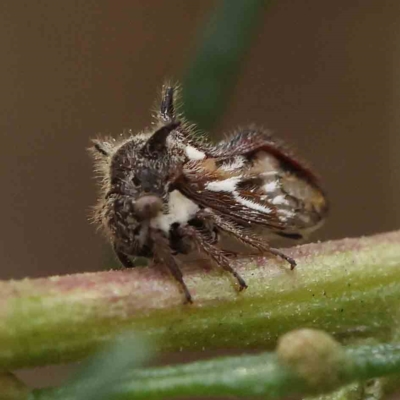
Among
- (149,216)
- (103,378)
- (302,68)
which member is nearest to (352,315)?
(149,216)

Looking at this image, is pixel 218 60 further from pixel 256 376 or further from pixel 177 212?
pixel 256 376

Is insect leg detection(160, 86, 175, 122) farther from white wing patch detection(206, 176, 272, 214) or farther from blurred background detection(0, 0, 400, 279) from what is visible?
blurred background detection(0, 0, 400, 279)

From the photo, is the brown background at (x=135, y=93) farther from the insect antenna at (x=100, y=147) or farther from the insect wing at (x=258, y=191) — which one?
the insect antenna at (x=100, y=147)

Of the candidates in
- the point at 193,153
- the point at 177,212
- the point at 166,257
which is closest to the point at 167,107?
the point at 193,153

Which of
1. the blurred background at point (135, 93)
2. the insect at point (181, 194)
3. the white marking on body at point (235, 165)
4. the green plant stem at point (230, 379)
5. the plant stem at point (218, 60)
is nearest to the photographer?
the green plant stem at point (230, 379)

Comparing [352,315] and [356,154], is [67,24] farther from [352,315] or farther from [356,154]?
[352,315]

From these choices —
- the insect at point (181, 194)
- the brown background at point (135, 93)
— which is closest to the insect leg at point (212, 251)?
the insect at point (181, 194)

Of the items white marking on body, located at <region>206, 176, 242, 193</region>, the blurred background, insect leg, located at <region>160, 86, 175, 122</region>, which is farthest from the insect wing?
the blurred background
